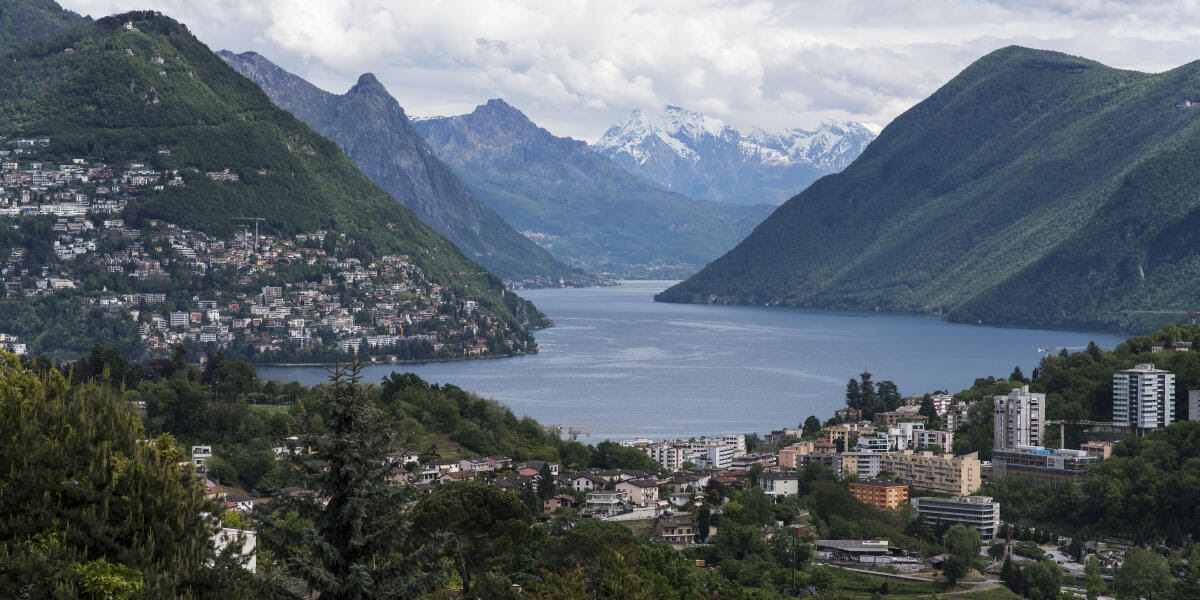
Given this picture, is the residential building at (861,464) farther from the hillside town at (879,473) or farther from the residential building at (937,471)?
the residential building at (937,471)

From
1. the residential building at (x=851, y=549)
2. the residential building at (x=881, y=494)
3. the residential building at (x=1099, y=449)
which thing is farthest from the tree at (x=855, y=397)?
the residential building at (x=851, y=549)

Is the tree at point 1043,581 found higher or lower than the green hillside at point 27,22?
lower

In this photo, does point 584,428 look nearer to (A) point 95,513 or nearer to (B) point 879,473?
(B) point 879,473

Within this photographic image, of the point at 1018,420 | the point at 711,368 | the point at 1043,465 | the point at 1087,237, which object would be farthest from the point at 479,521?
the point at 1087,237

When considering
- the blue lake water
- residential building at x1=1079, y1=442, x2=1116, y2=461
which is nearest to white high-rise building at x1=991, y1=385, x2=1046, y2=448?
residential building at x1=1079, y1=442, x2=1116, y2=461

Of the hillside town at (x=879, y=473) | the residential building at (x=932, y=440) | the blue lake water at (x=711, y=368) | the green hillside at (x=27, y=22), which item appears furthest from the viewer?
the green hillside at (x=27, y=22)

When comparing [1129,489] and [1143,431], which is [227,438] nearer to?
[1129,489]
